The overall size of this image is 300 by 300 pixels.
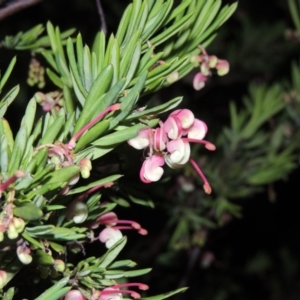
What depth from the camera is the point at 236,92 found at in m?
1.94

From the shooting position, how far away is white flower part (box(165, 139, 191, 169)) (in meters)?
0.47

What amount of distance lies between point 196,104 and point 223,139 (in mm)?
608

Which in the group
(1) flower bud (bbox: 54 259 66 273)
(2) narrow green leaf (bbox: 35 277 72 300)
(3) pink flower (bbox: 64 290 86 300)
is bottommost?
(3) pink flower (bbox: 64 290 86 300)

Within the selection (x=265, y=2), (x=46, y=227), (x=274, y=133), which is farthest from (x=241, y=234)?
(x=46, y=227)

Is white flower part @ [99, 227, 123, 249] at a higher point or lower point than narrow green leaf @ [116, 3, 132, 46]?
lower

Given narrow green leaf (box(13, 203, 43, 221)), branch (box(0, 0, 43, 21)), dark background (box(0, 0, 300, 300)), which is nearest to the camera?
narrow green leaf (box(13, 203, 43, 221))

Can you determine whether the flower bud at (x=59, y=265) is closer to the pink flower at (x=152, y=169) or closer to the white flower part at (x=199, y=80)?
the pink flower at (x=152, y=169)

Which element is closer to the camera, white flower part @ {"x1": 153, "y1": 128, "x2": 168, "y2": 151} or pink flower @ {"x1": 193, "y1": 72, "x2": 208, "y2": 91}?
white flower part @ {"x1": 153, "y1": 128, "x2": 168, "y2": 151}

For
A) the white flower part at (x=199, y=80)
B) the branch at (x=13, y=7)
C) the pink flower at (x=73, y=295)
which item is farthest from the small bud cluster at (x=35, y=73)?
the pink flower at (x=73, y=295)

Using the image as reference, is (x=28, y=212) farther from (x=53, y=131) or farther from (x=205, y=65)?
(x=205, y=65)

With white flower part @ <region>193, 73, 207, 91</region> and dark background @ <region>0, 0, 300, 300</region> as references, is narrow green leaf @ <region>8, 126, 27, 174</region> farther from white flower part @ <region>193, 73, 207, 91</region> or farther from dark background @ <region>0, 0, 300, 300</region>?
dark background @ <region>0, 0, 300, 300</region>

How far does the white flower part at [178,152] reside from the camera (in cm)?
47

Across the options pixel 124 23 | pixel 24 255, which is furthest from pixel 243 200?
pixel 24 255

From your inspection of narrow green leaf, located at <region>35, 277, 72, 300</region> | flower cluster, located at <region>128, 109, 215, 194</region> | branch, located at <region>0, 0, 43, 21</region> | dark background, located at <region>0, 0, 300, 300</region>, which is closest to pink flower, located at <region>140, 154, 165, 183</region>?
flower cluster, located at <region>128, 109, 215, 194</region>
